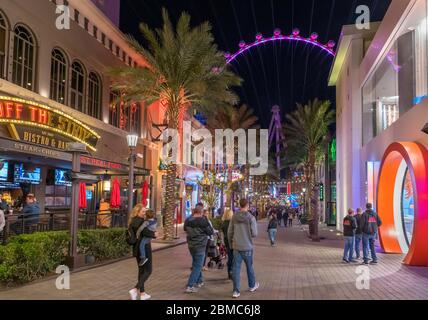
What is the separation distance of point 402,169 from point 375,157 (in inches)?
142

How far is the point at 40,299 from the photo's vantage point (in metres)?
8.90

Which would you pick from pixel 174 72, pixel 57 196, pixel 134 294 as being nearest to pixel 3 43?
pixel 174 72

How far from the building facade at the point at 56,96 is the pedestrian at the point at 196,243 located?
5551 mm

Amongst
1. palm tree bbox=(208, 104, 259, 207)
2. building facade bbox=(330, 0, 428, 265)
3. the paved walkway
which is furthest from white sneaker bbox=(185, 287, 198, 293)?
palm tree bbox=(208, 104, 259, 207)

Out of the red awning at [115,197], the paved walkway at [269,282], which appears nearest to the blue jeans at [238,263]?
the paved walkway at [269,282]

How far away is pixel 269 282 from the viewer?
11.3 meters

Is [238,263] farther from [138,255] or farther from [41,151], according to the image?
[41,151]

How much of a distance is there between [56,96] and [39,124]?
11.4ft

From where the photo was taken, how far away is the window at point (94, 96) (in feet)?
81.4

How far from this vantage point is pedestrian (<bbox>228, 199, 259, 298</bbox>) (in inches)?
372

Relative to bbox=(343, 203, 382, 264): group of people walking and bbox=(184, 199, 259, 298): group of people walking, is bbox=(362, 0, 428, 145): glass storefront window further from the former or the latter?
bbox=(184, 199, 259, 298): group of people walking

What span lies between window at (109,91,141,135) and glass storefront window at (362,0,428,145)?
42.2 feet

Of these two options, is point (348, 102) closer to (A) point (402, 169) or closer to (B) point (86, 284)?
(A) point (402, 169)

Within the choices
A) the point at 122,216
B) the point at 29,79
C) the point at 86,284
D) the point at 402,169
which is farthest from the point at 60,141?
the point at 402,169
